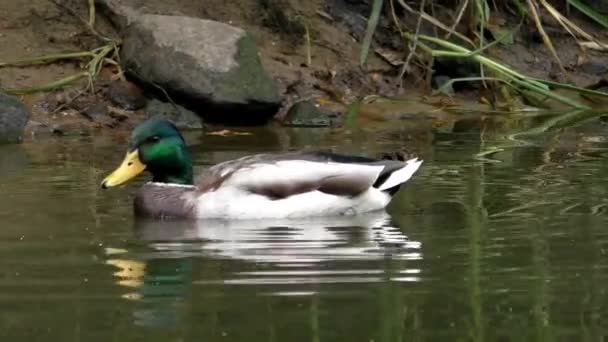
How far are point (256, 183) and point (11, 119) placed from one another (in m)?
5.15

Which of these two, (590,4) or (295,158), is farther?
(590,4)

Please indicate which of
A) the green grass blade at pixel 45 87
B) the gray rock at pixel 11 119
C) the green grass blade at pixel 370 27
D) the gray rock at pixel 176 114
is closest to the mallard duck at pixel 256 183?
the gray rock at pixel 11 119

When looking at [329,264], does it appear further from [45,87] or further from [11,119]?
[45,87]

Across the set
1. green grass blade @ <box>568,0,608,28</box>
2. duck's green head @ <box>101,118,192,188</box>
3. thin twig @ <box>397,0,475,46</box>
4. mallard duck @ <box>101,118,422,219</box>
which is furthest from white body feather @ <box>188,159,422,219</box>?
green grass blade @ <box>568,0,608,28</box>

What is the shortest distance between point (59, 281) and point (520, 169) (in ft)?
16.9

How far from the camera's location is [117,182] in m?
10.4

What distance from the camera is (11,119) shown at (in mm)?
14641

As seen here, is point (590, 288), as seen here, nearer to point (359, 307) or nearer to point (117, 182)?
point (359, 307)

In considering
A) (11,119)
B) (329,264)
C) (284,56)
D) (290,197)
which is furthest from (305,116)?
(329,264)

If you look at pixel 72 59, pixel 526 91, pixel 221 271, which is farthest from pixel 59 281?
pixel 526 91

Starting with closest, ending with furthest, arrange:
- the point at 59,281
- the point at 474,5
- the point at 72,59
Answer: the point at 59,281 → the point at 72,59 → the point at 474,5

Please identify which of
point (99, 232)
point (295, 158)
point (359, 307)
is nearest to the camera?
point (359, 307)

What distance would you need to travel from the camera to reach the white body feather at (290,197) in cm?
1000

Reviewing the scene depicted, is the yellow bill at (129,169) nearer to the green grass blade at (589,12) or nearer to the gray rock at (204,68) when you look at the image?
the gray rock at (204,68)
